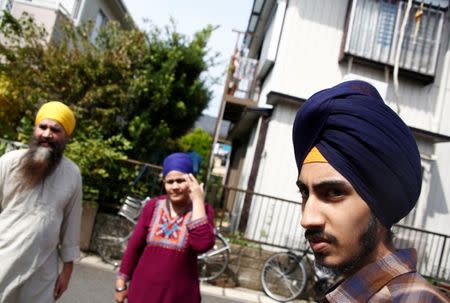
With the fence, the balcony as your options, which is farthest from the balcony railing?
the fence

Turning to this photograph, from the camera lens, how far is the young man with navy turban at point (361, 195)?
0.98 meters

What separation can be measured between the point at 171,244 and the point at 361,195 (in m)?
1.91

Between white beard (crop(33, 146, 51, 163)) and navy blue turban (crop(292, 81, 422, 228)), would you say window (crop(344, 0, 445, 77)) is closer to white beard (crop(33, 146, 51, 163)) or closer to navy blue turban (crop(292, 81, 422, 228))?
white beard (crop(33, 146, 51, 163))

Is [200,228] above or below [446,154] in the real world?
below

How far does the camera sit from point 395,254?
3.29 feet

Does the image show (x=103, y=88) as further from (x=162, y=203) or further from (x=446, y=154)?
(x=446, y=154)

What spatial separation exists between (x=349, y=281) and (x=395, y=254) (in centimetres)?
14

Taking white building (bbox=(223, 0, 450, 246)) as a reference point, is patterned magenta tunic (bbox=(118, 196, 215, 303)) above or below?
below

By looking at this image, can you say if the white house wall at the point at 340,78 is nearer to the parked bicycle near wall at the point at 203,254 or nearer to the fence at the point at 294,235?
the fence at the point at 294,235

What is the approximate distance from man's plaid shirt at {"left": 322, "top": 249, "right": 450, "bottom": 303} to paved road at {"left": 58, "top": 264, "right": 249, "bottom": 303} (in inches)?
191

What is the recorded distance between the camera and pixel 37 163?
2660 millimetres

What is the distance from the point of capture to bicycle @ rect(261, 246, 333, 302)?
687 centimetres

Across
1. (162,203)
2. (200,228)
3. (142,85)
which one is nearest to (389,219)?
(200,228)

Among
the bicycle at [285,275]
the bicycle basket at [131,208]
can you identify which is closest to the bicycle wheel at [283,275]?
the bicycle at [285,275]
